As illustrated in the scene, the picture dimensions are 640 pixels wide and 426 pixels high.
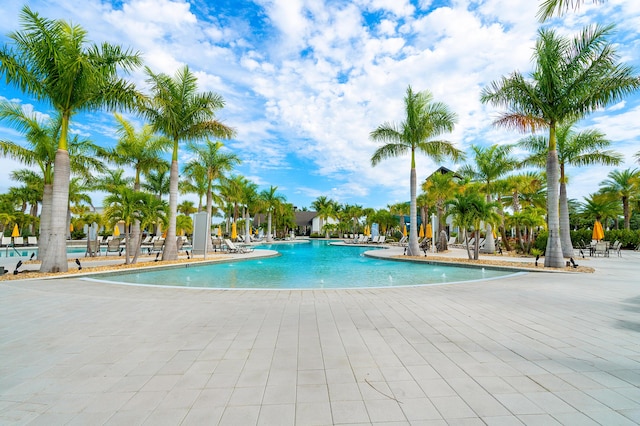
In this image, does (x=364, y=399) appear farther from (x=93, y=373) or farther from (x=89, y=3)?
(x=89, y=3)

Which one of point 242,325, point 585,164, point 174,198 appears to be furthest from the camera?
point 585,164

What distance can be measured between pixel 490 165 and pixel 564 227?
5679mm

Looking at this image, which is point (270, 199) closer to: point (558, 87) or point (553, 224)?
point (553, 224)

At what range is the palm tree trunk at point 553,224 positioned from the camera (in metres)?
11.3

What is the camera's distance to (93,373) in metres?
2.82

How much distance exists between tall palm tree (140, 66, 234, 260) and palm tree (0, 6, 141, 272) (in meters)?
3.38

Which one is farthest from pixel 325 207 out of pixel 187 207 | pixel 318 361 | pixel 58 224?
pixel 318 361

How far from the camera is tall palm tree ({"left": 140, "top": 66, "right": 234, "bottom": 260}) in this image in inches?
526

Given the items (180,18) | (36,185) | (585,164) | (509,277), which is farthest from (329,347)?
(36,185)

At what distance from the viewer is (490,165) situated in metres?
19.5

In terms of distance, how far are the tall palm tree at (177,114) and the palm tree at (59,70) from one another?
3.38 meters

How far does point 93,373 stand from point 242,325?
1820mm

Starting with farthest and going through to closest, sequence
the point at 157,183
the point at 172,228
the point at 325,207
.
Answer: the point at 325,207 → the point at 157,183 → the point at 172,228

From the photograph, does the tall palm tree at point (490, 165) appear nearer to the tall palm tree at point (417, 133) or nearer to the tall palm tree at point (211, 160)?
the tall palm tree at point (417, 133)
